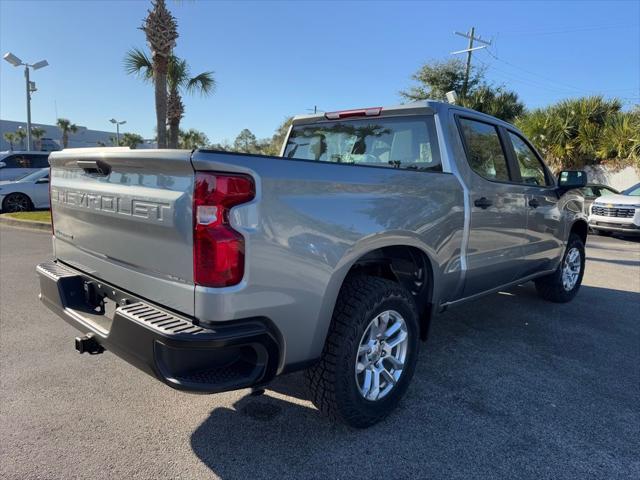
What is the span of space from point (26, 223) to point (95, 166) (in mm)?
10233

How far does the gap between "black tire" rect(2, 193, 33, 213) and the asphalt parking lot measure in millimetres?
11519

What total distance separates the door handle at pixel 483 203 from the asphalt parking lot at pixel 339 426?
4.12 feet

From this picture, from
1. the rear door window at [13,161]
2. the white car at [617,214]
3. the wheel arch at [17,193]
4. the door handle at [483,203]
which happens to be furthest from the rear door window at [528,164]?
the rear door window at [13,161]

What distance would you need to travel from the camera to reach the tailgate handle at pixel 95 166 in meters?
2.47

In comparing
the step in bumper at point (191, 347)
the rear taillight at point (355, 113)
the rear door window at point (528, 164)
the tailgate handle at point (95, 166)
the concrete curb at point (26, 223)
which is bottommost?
the concrete curb at point (26, 223)

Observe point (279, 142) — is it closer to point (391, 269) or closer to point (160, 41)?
point (160, 41)

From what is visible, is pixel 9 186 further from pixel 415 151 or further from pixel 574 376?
pixel 574 376

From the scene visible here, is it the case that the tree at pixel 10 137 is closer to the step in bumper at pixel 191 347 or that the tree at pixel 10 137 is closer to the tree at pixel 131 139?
the tree at pixel 131 139

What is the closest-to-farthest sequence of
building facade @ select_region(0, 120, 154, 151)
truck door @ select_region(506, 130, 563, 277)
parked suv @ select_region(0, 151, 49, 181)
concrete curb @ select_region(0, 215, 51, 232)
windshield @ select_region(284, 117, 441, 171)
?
windshield @ select_region(284, 117, 441, 171)
truck door @ select_region(506, 130, 563, 277)
concrete curb @ select_region(0, 215, 51, 232)
parked suv @ select_region(0, 151, 49, 181)
building facade @ select_region(0, 120, 154, 151)

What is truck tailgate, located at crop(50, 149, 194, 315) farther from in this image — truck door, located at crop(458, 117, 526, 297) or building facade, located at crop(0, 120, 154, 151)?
building facade, located at crop(0, 120, 154, 151)

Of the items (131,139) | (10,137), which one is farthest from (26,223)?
(10,137)

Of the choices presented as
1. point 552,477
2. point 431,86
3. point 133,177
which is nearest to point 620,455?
point 552,477

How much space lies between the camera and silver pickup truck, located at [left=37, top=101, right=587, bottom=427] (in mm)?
2008

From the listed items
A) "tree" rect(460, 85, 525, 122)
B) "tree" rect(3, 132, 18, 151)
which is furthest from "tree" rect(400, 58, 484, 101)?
"tree" rect(3, 132, 18, 151)
